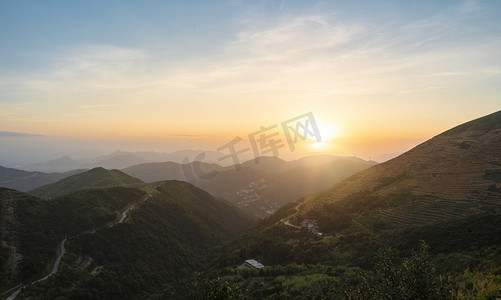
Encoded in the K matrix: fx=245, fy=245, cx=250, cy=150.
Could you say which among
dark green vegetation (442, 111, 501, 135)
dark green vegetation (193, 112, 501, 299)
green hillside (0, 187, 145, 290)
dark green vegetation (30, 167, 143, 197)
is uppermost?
dark green vegetation (30, 167, 143, 197)

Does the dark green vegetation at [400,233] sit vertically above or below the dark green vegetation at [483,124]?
below

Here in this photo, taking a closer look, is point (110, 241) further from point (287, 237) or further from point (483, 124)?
point (483, 124)

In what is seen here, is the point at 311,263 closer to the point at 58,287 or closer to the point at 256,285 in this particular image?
the point at 256,285

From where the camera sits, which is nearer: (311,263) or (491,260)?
(491,260)

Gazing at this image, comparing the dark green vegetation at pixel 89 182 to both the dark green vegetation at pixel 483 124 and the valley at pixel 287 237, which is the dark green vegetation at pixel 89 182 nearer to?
the valley at pixel 287 237

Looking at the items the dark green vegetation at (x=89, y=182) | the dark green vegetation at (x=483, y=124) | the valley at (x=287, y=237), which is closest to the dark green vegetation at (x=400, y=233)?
the valley at (x=287, y=237)

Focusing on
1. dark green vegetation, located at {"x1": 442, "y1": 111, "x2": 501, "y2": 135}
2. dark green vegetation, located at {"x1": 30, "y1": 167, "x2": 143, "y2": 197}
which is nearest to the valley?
dark green vegetation, located at {"x1": 442, "y1": 111, "x2": 501, "y2": 135}

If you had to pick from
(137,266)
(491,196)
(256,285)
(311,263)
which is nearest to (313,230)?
(311,263)

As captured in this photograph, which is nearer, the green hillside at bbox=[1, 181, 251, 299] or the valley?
the valley

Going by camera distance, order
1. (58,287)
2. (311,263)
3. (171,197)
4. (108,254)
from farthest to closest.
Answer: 1. (171,197)
2. (108,254)
3. (311,263)
4. (58,287)

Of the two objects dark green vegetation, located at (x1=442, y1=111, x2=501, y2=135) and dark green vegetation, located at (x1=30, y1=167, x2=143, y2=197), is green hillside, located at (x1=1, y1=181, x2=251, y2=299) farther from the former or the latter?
dark green vegetation, located at (x1=442, y1=111, x2=501, y2=135)

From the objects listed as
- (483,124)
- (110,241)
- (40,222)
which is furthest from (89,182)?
(483,124)
